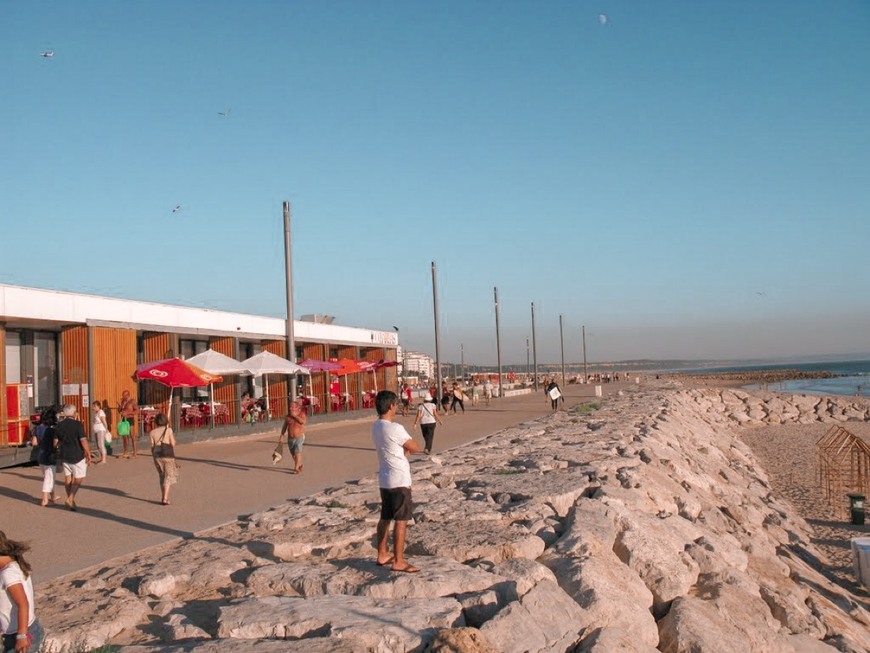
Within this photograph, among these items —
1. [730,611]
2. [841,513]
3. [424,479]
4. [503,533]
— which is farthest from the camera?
[841,513]

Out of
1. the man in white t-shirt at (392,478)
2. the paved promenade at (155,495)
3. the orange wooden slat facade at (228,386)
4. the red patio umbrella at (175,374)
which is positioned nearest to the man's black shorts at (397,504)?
the man in white t-shirt at (392,478)

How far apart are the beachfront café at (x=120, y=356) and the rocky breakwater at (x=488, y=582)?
33.1 ft

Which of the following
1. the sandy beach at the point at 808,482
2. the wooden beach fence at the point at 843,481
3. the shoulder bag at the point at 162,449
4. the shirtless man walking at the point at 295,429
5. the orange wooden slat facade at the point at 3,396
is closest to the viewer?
the shoulder bag at the point at 162,449

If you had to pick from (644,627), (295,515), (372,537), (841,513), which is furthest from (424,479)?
(841,513)

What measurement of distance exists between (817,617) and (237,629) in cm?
586

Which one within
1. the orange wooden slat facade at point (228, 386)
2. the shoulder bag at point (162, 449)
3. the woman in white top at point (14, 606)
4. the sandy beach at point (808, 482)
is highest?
the orange wooden slat facade at point (228, 386)

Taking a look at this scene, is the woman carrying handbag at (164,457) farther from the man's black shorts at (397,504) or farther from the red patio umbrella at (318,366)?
the red patio umbrella at (318,366)

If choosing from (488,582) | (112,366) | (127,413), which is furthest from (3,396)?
(488,582)

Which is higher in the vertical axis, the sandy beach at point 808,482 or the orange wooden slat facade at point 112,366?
the orange wooden slat facade at point 112,366

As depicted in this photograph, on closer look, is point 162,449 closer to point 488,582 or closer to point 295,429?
point 295,429

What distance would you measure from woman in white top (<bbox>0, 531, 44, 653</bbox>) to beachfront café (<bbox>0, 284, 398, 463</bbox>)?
502 inches

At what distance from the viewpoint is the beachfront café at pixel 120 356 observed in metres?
17.9

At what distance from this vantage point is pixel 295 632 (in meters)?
5.23

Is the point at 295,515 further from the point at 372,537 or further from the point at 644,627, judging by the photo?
the point at 644,627
